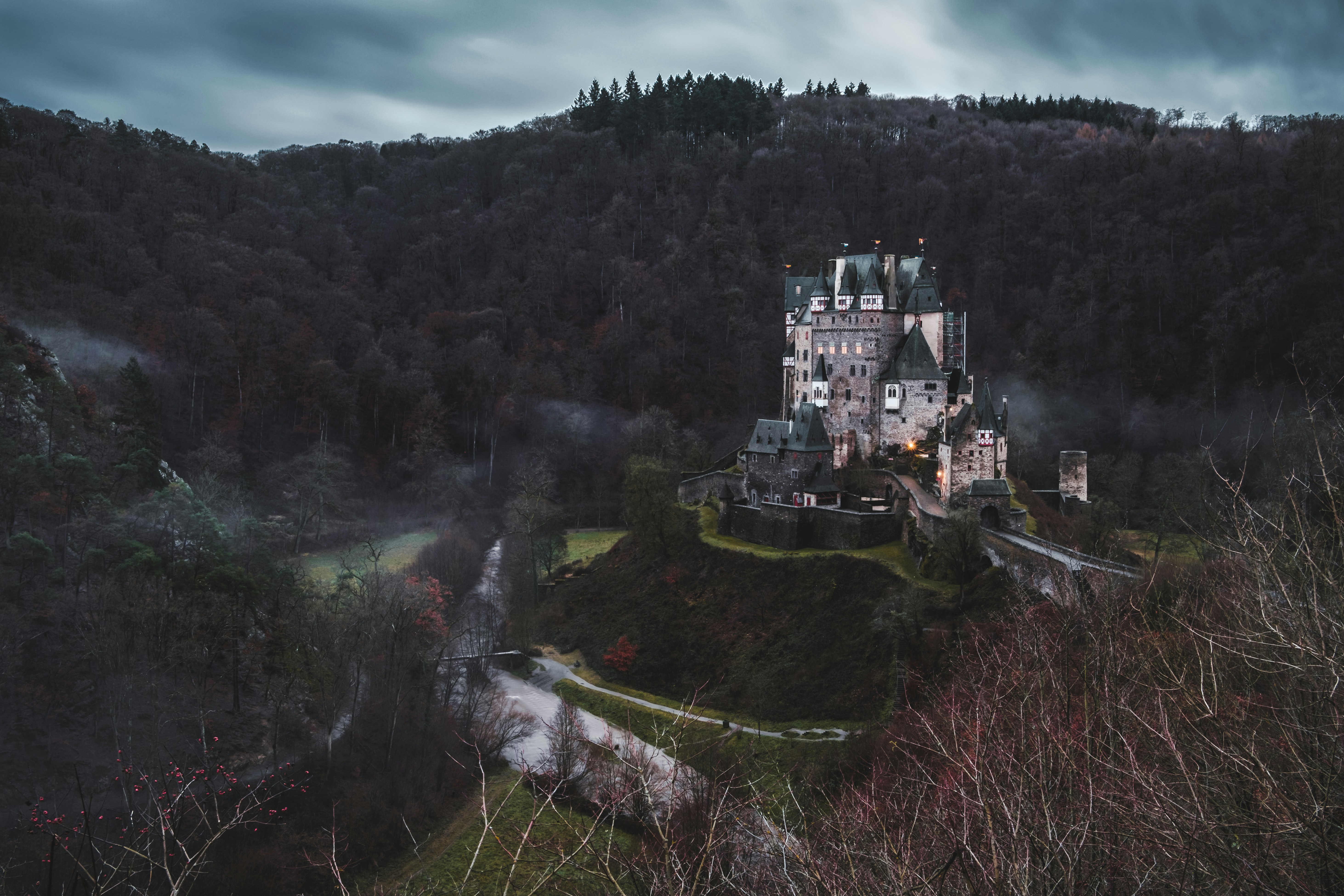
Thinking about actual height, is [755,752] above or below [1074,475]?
below

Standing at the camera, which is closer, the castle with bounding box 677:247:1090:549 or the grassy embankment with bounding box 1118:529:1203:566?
the grassy embankment with bounding box 1118:529:1203:566

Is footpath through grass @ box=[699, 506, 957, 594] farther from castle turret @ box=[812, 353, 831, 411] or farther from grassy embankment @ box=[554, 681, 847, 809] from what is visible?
castle turret @ box=[812, 353, 831, 411]

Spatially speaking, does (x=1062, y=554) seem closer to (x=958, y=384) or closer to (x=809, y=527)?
(x=809, y=527)

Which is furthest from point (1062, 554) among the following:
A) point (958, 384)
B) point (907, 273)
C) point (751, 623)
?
point (907, 273)

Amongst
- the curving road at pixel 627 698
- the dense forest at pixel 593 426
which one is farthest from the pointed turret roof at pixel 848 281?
the curving road at pixel 627 698

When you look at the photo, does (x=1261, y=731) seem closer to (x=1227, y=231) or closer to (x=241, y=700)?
(x=241, y=700)

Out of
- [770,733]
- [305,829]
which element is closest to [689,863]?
[305,829]

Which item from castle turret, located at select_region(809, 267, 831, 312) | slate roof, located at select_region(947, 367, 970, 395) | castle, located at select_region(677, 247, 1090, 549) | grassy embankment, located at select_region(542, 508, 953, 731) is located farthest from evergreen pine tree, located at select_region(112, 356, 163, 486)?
slate roof, located at select_region(947, 367, 970, 395)
